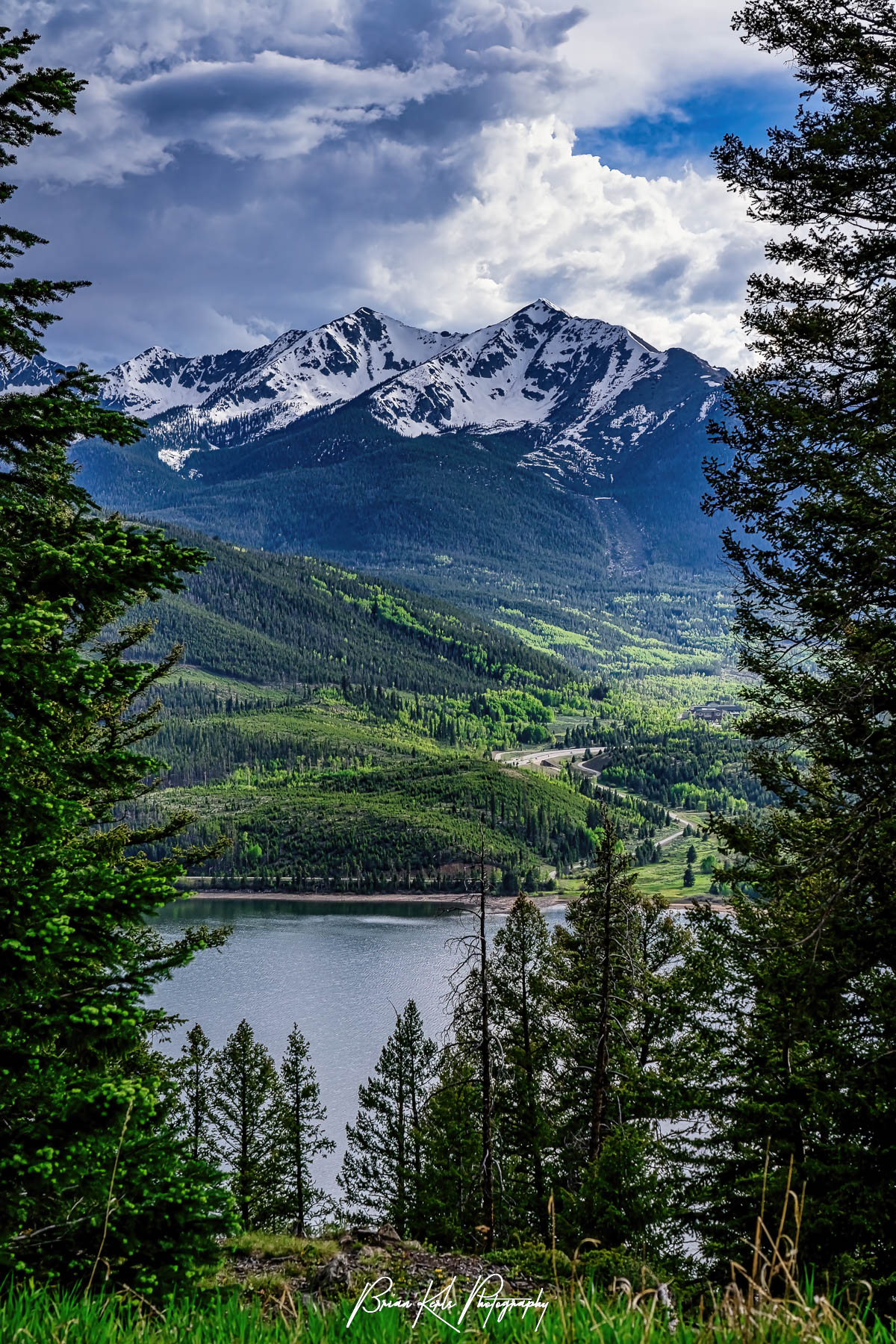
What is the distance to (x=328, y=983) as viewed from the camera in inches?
3504

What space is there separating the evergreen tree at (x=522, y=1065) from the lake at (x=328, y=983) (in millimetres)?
15603

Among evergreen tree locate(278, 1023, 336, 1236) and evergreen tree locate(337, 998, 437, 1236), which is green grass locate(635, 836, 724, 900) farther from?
evergreen tree locate(278, 1023, 336, 1236)

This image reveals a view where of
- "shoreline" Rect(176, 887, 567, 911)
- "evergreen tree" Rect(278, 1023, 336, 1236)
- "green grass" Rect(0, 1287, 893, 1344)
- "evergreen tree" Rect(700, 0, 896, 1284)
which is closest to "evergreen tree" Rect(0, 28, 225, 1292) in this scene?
"green grass" Rect(0, 1287, 893, 1344)

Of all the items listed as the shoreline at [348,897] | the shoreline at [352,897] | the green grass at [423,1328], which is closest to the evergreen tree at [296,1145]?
the green grass at [423,1328]

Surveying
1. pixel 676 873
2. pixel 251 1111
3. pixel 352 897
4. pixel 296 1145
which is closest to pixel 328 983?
pixel 296 1145

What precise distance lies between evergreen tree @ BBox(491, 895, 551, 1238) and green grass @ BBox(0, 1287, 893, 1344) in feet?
76.7

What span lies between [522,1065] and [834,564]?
818 inches

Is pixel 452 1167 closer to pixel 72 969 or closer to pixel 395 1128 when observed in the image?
pixel 395 1128

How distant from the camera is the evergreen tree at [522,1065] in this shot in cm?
2616

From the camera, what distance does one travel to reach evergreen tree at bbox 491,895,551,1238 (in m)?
26.2

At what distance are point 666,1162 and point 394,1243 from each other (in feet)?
23.7

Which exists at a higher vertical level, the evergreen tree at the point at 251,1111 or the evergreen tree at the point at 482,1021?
the evergreen tree at the point at 482,1021

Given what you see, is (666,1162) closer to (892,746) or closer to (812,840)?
(812,840)

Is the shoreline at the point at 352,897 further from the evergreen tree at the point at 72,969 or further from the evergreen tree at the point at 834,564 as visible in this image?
the evergreen tree at the point at 72,969
